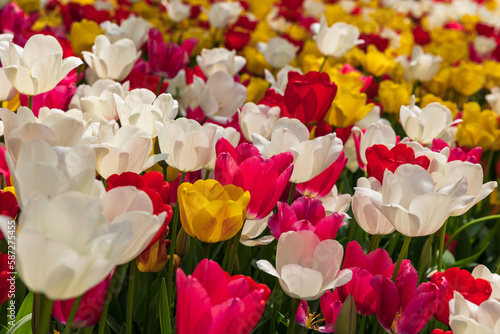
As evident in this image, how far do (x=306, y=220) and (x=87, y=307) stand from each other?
14.5 inches

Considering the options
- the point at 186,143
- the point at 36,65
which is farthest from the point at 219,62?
the point at 186,143

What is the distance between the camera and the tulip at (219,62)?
200 centimetres

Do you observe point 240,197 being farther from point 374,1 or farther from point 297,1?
point 374,1

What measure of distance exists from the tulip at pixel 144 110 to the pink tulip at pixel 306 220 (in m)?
0.32

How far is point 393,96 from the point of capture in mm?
2201

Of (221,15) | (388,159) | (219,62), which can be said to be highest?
(388,159)

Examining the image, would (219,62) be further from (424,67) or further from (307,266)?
(307,266)

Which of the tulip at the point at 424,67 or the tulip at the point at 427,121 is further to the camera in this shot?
the tulip at the point at 424,67

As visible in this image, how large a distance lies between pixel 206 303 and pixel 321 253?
0.24 metres

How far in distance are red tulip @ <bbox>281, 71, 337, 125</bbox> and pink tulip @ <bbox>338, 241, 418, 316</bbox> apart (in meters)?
0.56

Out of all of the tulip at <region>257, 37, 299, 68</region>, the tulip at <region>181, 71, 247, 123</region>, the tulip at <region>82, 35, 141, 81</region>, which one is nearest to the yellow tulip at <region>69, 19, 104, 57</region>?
the tulip at <region>82, 35, 141, 81</region>

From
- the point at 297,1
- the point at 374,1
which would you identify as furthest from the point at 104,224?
the point at 374,1

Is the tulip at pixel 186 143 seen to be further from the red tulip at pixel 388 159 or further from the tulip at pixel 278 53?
the tulip at pixel 278 53

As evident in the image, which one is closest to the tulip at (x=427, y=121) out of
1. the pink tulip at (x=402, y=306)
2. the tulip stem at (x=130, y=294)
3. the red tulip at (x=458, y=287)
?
the red tulip at (x=458, y=287)
